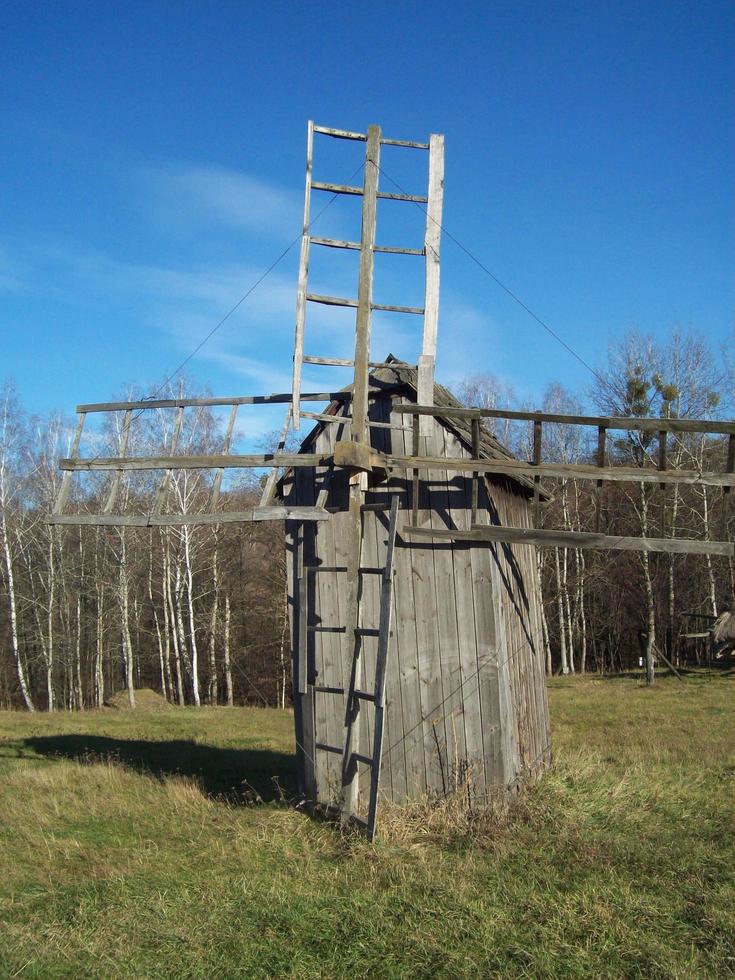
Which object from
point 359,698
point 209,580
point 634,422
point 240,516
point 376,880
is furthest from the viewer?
point 209,580

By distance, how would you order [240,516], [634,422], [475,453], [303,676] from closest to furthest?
[634,422] < [475,453] < [240,516] < [303,676]

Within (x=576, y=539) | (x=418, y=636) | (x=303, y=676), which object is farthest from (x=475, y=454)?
(x=303, y=676)

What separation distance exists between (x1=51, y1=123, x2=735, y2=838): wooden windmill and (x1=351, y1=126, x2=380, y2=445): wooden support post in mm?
15

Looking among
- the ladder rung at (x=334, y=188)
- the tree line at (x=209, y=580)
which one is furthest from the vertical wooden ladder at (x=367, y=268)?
the tree line at (x=209, y=580)

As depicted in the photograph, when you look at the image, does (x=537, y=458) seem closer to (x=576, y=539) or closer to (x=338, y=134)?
(x=576, y=539)

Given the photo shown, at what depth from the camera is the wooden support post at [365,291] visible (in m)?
8.61

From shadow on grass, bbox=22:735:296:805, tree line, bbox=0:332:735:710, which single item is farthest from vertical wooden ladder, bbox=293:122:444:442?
tree line, bbox=0:332:735:710

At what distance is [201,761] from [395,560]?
6565 mm

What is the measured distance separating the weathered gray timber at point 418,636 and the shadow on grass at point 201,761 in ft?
4.94

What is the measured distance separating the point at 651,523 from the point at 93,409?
20386 mm

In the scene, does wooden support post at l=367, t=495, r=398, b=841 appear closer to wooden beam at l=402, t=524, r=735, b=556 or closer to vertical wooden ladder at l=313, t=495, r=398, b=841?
vertical wooden ladder at l=313, t=495, r=398, b=841

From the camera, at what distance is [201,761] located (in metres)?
13.7

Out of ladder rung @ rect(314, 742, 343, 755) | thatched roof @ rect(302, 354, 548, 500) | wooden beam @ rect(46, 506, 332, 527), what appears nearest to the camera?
wooden beam @ rect(46, 506, 332, 527)

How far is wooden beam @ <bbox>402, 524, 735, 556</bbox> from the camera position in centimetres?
699
